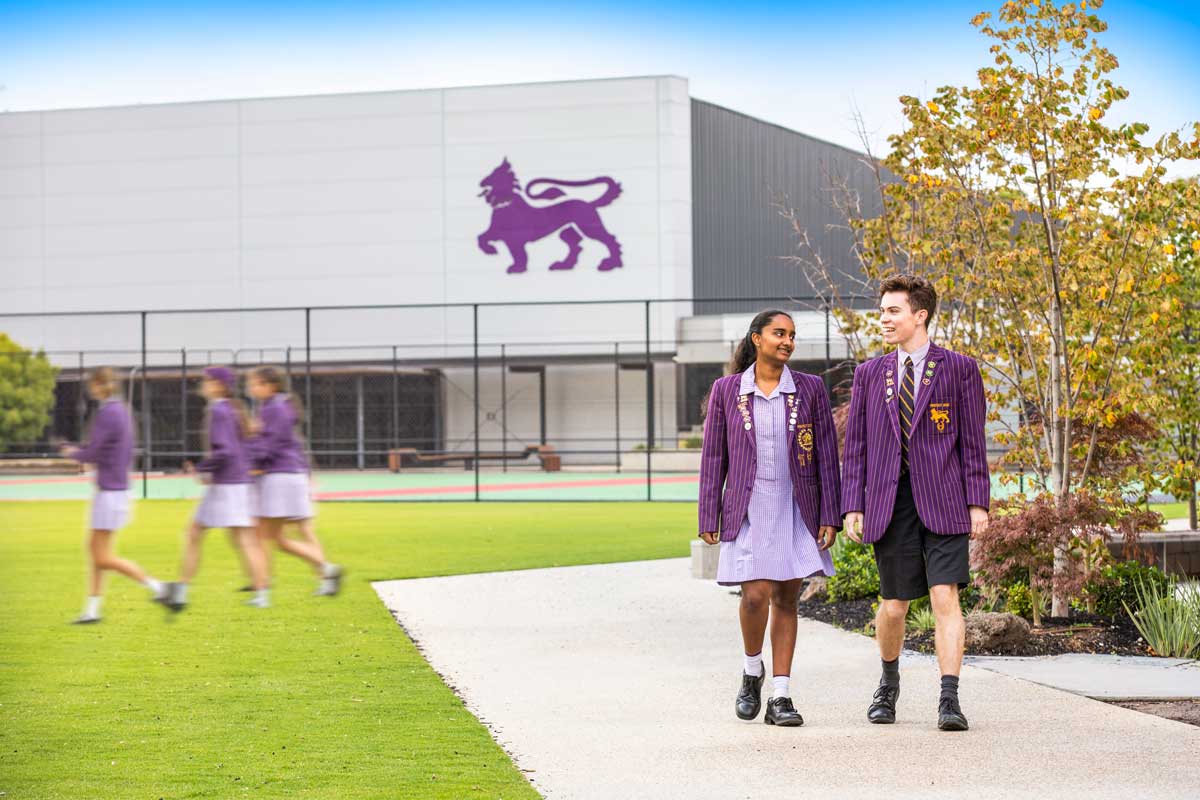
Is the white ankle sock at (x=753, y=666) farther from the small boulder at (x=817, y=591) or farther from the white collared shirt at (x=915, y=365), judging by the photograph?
the small boulder at (x=817, y=591)

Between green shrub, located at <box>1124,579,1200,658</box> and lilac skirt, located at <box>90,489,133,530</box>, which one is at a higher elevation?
lilac skirt, located at <box>90,489,133,530</box>

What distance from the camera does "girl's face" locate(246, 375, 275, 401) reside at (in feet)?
6.79

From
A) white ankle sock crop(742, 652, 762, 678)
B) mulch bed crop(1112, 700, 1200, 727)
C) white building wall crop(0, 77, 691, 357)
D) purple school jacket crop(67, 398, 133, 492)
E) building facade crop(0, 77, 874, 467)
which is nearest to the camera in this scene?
purple school jacket crop(67, 398, 133, 492)

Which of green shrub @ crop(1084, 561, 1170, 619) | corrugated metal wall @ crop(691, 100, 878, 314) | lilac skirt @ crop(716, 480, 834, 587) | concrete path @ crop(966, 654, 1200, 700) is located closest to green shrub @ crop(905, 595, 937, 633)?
concrete path @ crop(966, 654, 1200, 700)

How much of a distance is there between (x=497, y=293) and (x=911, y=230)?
136 ft

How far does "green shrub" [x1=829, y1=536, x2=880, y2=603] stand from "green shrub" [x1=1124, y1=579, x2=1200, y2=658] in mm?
2941

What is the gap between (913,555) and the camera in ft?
25.4

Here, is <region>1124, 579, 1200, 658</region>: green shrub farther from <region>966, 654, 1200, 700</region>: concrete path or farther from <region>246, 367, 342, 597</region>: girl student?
<region>246, 367, 342, 597</region>: girl student

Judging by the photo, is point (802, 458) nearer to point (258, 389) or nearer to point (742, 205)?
point (258, 389)

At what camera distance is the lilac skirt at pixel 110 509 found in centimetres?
194

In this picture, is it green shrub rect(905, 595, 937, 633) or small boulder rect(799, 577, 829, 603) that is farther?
small boulder rect(799, 577, 829, 603)

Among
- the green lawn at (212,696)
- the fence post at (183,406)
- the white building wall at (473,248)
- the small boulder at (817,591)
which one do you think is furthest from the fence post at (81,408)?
the white building wall at (473,248)

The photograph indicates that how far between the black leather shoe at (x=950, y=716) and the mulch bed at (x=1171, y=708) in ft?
4.97

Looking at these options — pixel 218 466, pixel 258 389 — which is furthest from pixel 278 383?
pixel 218 466
